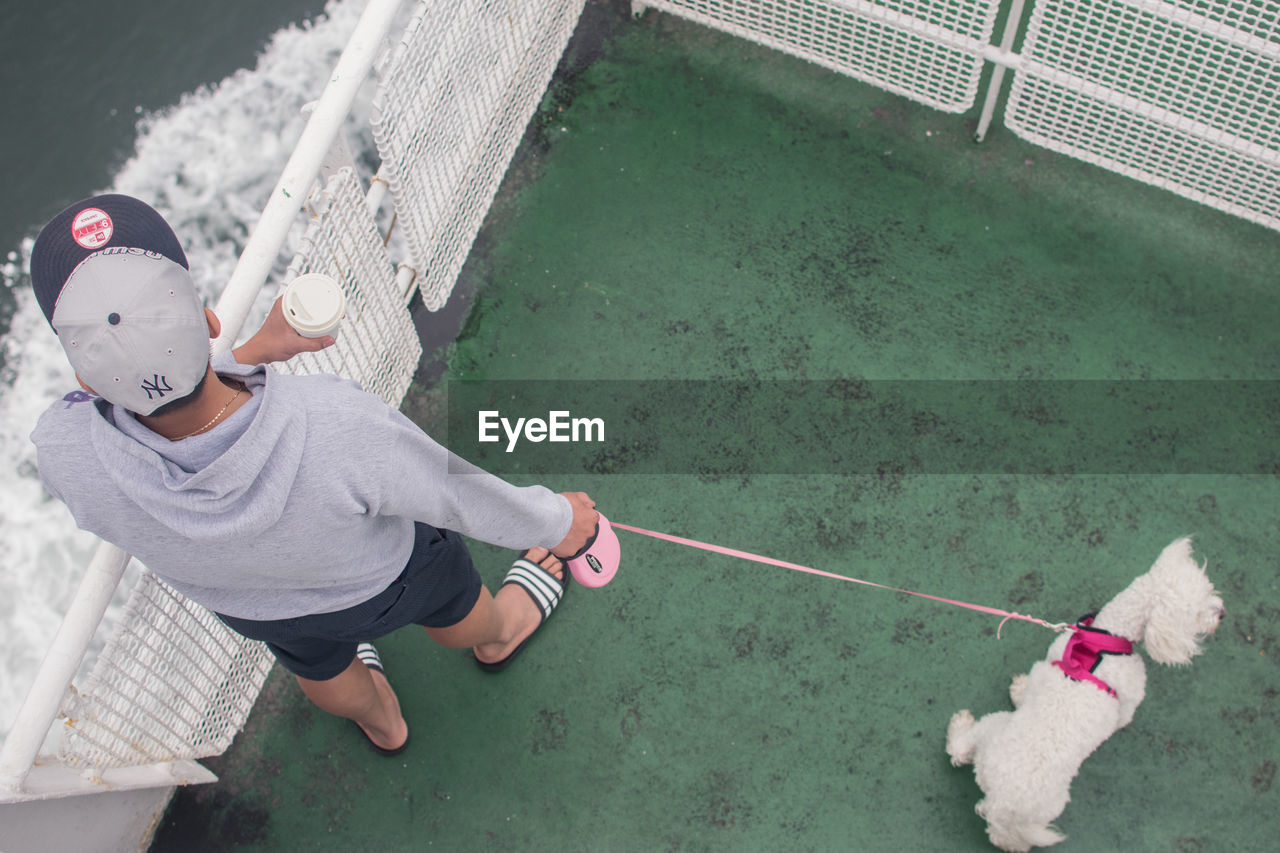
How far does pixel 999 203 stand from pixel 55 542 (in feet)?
10.6

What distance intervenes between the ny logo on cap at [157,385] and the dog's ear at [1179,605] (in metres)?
2.03

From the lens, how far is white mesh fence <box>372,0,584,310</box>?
2672mm

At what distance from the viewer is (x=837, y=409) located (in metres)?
3.23

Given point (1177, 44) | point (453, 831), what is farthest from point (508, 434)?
point (1177, 44)

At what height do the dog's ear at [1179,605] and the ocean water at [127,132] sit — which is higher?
the dog's ear at [1179,605]

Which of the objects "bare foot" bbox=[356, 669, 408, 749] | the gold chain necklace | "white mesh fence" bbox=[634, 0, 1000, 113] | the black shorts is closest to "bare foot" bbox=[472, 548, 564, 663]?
"bare foot" bbox=[356, 669, 408, 749]

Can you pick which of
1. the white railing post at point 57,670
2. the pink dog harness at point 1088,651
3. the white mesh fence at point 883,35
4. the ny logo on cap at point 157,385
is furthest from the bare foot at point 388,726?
the white mesh fence at point 883,35

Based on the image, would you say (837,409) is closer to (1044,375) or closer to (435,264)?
(1044,375)

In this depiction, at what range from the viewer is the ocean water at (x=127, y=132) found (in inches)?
143

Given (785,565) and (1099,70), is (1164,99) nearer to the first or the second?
(1099,70)

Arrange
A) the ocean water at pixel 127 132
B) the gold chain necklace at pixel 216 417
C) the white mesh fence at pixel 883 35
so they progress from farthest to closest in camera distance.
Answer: the ocean water at pixel 127 132
the white mesh fence at pixel 883 35
the gold chain necklace at pixel 216 417

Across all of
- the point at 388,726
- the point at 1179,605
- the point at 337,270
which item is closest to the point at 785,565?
the point at 1179,605

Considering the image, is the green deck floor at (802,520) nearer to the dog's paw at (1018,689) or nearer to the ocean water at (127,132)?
the dog's paw at (1018,689)

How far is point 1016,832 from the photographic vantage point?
8.35 ft
